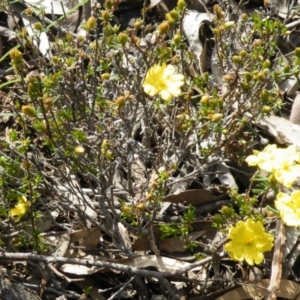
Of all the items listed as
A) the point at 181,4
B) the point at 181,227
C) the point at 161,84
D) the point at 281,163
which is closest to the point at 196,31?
the point at 181,4

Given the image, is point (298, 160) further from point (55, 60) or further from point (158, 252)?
point (55, 60)

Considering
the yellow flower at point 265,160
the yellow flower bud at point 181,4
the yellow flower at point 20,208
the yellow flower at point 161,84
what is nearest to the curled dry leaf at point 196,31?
the yellow flower bud at point 181,4

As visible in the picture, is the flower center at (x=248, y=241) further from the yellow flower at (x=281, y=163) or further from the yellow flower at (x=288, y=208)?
the yellow flower at (x=281, y=163)

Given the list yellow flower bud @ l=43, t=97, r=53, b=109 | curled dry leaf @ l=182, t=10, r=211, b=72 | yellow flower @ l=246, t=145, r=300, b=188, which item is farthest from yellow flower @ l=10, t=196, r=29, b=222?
curled dry leaf @ l=182, t=10, r=211, b=72

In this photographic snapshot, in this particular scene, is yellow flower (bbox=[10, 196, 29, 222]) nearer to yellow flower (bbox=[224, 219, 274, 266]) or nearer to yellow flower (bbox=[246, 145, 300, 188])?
yellow flower (bbox=[224, 219, 274, 266])

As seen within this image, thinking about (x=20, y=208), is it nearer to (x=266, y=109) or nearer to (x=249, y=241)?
(x=249, y=241)

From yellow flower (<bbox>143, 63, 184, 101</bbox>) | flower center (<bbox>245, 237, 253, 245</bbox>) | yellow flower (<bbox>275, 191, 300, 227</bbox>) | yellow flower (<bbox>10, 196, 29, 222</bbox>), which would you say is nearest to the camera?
yellow flower (<bbox>275, 191, 300, 227</bbox>)
